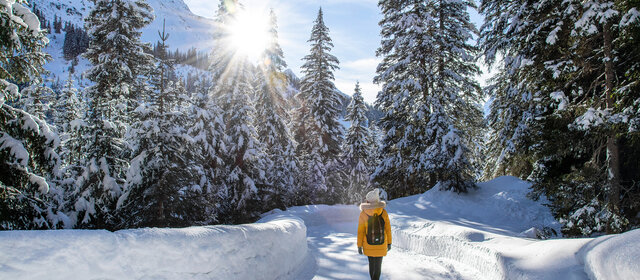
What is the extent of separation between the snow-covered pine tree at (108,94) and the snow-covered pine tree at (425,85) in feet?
43.2

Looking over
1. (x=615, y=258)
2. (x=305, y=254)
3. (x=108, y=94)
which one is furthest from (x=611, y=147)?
(x=108, y=94)

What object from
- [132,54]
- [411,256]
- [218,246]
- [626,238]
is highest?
[132,54]

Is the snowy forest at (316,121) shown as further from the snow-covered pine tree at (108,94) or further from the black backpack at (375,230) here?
the black backpack at (375,230)

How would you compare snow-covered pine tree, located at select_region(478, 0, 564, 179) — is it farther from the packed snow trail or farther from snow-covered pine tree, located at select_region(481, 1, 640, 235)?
the packed snow trail

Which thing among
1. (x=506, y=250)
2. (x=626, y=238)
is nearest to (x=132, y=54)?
(x=506, y=250)

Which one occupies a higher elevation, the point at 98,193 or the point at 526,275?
the point at 526,275

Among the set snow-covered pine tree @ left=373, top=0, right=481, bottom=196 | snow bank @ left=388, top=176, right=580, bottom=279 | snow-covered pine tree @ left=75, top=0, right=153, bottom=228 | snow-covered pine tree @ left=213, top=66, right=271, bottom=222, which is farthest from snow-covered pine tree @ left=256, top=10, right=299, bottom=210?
snow bank @ left=388, top=176, right=580, bottom=279

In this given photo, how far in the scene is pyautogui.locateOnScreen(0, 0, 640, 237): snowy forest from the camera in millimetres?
7441

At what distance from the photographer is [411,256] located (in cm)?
952

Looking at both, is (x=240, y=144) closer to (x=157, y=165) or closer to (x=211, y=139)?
(x=211, y=139)

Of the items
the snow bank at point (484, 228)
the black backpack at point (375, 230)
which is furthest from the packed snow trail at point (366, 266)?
the black backpack at point (375, 230)

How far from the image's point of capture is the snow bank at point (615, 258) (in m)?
3.51

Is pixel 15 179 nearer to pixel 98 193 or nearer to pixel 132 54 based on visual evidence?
pixel 98 193

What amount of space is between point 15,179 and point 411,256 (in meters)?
9.99
